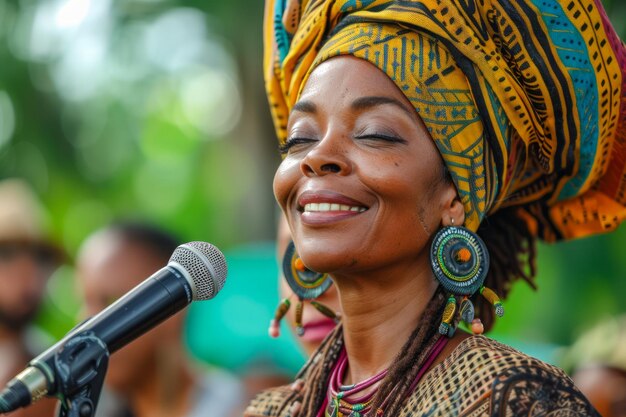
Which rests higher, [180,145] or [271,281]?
[180,145]

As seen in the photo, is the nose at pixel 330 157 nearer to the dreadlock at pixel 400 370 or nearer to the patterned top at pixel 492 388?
the dreadlock at pixel 400 370

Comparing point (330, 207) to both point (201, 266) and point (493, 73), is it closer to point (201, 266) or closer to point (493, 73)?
point (201, 266)

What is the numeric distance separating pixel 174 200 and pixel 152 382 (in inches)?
838

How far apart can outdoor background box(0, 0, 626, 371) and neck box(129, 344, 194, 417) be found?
129 cm

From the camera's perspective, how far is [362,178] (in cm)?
316

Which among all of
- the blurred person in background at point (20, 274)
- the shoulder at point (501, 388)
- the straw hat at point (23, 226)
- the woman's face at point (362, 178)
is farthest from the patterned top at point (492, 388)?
Result: the straw hat at point (23, 226)

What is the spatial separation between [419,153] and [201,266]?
0.84 meters

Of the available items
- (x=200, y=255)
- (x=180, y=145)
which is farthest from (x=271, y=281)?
(x=180, y=145)

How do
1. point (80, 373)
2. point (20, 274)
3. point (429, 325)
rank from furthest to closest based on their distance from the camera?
point (20, 274) → point (429, 325) → point (80, 373)

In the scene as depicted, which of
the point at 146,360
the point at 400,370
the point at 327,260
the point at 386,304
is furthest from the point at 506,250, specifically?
the point at 146,360

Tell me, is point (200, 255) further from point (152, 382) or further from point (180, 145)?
point (180, 145)

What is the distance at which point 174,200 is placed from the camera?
90.3ft

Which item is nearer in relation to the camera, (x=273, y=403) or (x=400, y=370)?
(x=400, y=370)

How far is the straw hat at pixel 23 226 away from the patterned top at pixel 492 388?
207 inches
